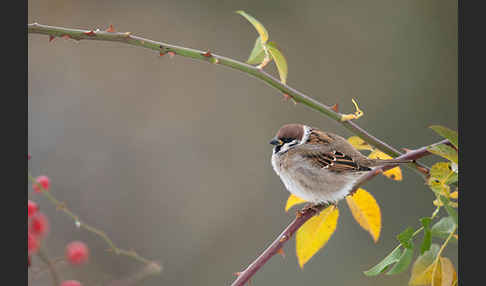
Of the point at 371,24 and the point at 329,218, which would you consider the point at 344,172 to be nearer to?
the point at 329,218

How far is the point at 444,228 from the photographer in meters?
0.80

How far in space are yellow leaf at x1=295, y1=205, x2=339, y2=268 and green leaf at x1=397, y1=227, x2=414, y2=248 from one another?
218mm

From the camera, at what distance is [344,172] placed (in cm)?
146

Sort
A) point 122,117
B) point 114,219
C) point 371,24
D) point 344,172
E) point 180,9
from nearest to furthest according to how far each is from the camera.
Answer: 1. point 344,172
2. point 114,219
3. point 371,24
4. point 122,117
5. point 180,9

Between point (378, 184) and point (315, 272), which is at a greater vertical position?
point (378, 184)

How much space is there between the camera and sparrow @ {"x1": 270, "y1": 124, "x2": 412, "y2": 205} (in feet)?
4.63

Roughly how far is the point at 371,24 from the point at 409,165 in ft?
5.93

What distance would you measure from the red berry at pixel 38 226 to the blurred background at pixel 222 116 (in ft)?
5.34

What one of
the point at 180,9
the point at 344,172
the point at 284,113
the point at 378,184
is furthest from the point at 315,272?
the point at 180,9

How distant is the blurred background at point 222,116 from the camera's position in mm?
2445

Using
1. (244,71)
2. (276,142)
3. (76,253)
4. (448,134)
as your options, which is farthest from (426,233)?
(276,142)

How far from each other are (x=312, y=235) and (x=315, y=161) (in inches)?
24.6

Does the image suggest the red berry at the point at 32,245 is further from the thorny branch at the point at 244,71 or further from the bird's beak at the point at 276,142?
the bird's beak at the point at 276,142

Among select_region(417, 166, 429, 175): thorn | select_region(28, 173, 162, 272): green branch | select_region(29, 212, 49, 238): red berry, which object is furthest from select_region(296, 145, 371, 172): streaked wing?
select_region(29, 212, 49, 238): red berry
